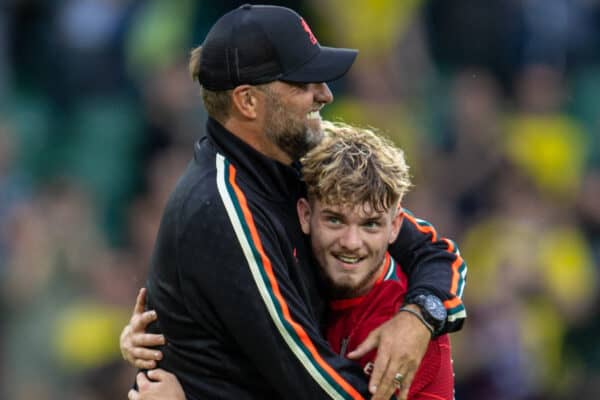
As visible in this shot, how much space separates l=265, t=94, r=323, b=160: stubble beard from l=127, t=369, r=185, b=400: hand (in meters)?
0.86

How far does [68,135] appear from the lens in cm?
1048

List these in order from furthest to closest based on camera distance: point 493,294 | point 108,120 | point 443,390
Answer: point 108,120
point 493,294
point 443,390

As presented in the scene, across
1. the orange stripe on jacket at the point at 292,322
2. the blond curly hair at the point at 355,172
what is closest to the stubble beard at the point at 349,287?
the blond curly hair at the point at 355,172

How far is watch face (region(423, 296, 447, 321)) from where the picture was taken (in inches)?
174

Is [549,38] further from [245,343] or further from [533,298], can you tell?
[245,343]

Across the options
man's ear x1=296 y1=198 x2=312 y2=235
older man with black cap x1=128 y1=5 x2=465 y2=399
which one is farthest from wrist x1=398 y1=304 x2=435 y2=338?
man's ear x1=296 y1=198 x2=312 y2=235

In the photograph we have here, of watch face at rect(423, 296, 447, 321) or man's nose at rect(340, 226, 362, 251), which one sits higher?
man's nose at rect(340, 226, 362, 251)

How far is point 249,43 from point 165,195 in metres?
4.91

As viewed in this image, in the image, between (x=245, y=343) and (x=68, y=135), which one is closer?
(x=245, y=343)

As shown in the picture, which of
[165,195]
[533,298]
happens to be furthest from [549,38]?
[165,195]

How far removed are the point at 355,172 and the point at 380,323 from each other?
1.68 ft

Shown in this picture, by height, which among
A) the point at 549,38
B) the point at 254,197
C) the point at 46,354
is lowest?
the point at 46,354

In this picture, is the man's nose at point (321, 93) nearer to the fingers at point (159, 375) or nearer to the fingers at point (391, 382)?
the fingers at point (391, 382)

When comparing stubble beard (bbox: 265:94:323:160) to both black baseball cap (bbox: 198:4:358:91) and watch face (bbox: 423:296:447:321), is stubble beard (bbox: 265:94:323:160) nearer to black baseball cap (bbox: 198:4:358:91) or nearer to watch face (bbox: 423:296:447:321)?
black baseball cap (bbox: 198:4:358:91)
